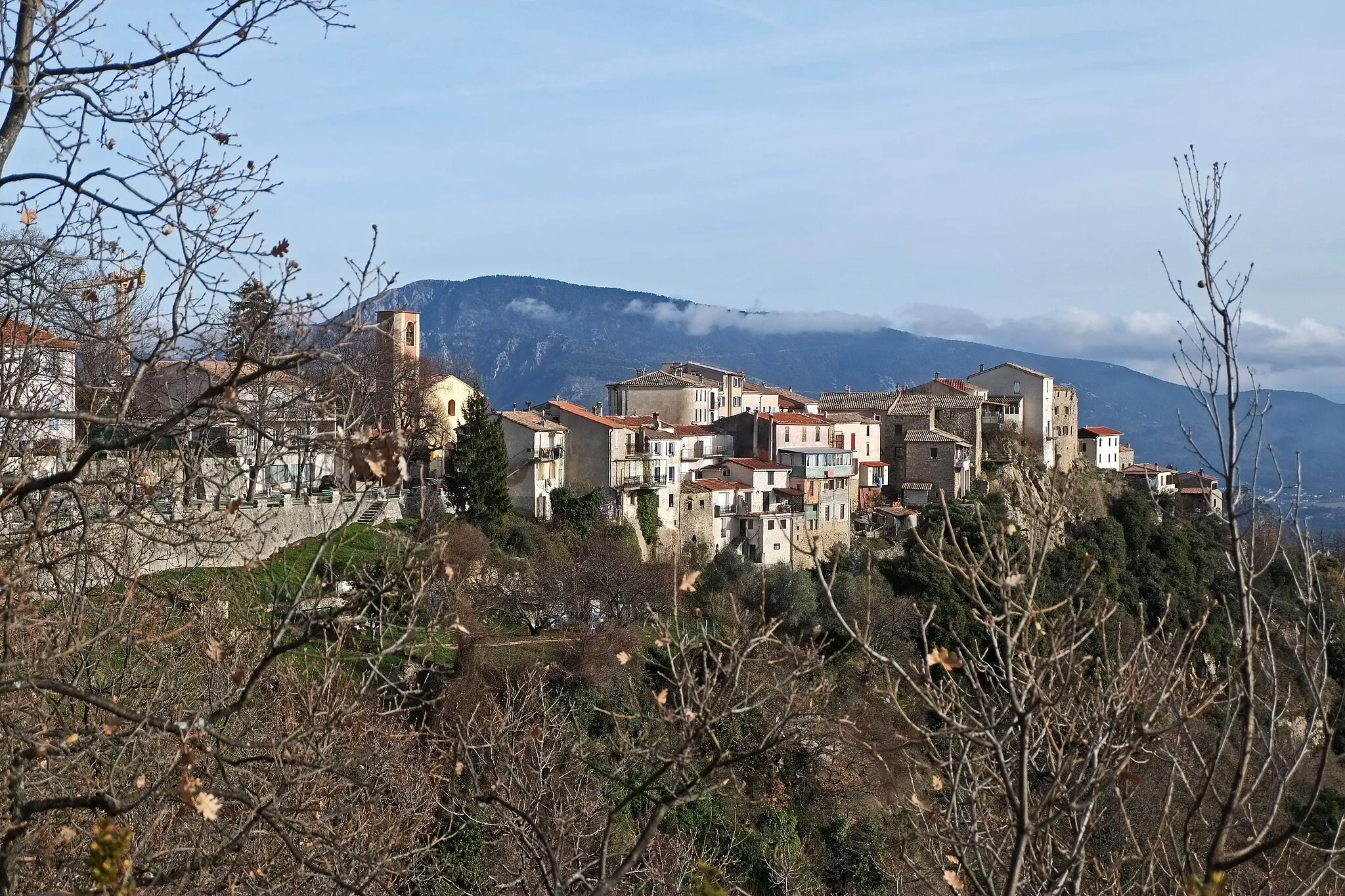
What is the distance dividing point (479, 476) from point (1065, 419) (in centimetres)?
3603

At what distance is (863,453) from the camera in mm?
50469

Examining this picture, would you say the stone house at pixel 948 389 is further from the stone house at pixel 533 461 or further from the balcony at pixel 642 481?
the stone house at pixel 533 461

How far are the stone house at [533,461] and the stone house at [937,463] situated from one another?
52.5 ft

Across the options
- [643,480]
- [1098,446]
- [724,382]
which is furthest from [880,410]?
[643,480]

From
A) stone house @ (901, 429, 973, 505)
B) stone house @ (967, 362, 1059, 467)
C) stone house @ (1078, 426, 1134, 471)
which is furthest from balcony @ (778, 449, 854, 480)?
stone house @ (1078, 426, 1134, 471)

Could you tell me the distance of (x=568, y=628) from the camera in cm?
2827

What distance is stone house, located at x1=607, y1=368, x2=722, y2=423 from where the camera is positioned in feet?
161

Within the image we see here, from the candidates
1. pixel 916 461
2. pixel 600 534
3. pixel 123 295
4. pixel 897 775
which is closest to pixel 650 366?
pixel 916 461

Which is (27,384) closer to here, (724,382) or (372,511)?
(372,511)

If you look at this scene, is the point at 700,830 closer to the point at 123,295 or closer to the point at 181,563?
the point at 181,563

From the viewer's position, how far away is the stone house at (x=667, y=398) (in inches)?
1928

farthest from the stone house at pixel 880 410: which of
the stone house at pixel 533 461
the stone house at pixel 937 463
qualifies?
the stone house at pixel 533 461

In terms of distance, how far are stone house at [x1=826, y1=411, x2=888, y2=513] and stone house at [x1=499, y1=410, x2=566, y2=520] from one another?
12.3m

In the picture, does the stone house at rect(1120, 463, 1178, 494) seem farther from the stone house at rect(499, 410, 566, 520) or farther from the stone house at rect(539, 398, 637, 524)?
the stone house at rect(499, 410, 566, 520)
